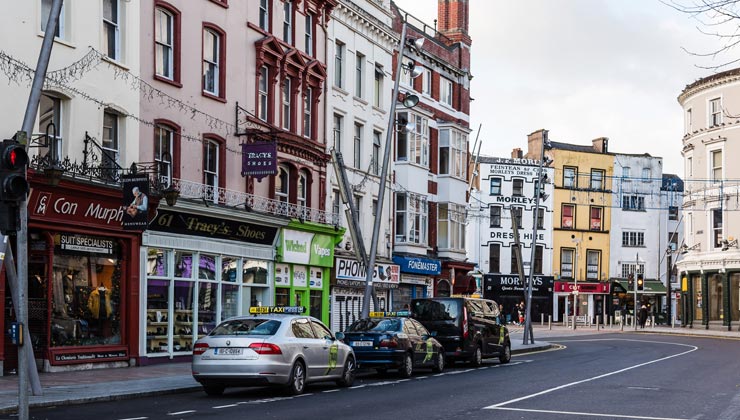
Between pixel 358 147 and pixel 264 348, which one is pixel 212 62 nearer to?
pixel 358 147

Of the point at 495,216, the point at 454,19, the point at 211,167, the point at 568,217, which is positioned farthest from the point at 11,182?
the point at 568,217

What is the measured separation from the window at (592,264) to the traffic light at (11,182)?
73.1 m

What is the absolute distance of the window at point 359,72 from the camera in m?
40.9

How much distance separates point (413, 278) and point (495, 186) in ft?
119

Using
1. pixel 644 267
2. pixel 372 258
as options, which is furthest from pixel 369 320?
pixel 644 267

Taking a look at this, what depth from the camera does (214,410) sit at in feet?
54.3

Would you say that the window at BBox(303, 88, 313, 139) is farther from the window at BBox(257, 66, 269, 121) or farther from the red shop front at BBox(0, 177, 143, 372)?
the red shop front at BBox(0, 177, 143, 372)

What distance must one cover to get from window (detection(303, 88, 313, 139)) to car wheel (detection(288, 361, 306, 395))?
17293mm

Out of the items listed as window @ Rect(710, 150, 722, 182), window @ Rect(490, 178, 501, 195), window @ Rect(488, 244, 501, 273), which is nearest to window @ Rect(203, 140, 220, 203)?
window @ Rect(710, 150, 722, 182)

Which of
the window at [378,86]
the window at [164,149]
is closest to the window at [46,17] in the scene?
the window at [164,149]

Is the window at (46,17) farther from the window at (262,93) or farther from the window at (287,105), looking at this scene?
the window at (287,105)

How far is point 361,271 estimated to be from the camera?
40375 millimetres

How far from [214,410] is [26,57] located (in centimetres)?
1042

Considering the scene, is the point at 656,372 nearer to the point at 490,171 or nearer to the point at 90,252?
the point at 90,252
